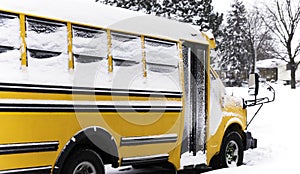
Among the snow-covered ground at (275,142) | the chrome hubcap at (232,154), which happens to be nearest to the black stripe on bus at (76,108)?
the snow-covered ground at (275,142)

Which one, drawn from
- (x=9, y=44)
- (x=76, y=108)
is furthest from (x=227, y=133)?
(x=9, y=44)

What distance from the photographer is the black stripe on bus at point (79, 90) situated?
213 inches

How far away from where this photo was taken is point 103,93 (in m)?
6.67

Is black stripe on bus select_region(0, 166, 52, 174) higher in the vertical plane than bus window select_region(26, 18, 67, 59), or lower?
lower

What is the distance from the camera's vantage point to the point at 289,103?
24.6m

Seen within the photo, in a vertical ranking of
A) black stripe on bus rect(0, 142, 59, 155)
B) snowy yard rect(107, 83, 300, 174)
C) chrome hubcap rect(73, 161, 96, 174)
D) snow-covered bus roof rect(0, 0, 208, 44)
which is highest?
snow-covered bus roof rect(0, 0, 208, 44)

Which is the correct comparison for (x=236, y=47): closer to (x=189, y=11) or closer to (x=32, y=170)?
(x=189, y=11)

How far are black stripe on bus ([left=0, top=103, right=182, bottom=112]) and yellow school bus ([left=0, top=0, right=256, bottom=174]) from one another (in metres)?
0.01

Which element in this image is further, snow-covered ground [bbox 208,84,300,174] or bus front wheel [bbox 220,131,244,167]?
bus front wheel [bbox 220,131,244,167]

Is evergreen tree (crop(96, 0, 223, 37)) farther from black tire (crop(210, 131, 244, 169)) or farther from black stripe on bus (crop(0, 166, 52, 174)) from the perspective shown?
black stripe on bus (crop(0, 166, 52, 174))

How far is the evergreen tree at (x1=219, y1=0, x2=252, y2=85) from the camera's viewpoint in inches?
2549

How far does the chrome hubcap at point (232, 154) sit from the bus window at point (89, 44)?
424 centimetres

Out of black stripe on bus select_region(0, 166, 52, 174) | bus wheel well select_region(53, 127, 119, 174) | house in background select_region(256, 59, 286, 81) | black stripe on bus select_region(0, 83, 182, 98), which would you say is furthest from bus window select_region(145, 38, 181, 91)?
house in background select_region(256, 59, 286, 81)

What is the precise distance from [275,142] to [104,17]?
7.91 meters
